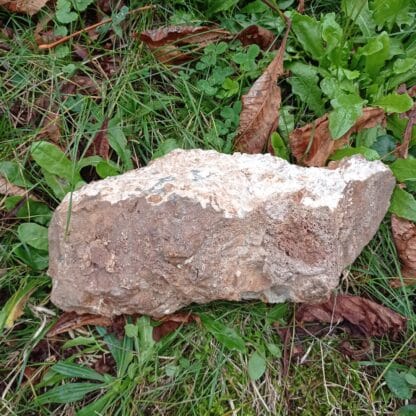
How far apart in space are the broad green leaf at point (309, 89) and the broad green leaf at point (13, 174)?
135 centimetres

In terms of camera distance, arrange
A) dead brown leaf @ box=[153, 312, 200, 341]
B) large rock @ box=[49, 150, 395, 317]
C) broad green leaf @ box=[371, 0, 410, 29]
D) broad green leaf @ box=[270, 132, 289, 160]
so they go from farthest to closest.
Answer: broad green leaf @ box=[371, 0, 410, 29] → broad green leaf @ box=[270, 132, 289, 160] → dead brown leaf @ box=[153, 312, 200, 341] → large rock @ box=[49, 150, 395, 317]

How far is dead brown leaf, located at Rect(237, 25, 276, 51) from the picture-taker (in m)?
2.74

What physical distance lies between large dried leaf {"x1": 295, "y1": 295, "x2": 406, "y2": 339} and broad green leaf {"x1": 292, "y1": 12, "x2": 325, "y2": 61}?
47.0 inches

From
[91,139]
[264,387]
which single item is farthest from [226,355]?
[91,139]

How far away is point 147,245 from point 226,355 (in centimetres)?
66

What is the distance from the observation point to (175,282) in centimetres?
204

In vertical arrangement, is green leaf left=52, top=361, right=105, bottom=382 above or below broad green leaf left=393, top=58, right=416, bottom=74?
below

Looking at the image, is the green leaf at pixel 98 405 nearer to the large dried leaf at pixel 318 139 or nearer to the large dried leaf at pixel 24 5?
the large dried leaf at pixel 318 139

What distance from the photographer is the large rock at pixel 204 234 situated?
77.5 inches

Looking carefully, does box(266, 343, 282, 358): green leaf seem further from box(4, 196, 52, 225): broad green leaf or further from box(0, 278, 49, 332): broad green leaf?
box(4, 196, 52, 225): broad green leaf

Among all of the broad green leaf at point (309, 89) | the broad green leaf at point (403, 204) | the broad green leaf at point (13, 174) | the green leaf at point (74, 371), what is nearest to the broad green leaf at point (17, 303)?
the green leaf at point (74, 371)

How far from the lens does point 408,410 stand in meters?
2.29

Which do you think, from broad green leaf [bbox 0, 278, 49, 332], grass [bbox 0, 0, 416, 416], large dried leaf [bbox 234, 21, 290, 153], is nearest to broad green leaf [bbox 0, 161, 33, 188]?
grass [bbox 0, 0, 416, 416]

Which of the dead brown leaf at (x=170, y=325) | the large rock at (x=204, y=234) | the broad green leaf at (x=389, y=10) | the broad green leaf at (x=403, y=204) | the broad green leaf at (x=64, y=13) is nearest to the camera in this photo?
the large rock at (x=204, y=234)
